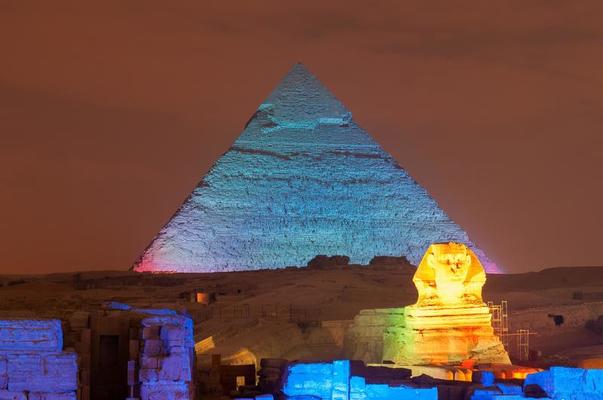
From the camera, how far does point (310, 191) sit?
133 meters

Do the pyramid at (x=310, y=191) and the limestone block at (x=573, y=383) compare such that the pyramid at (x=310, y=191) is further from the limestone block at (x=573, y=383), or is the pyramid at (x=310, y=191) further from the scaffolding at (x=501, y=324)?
the limestone block at (x=573, y=383)

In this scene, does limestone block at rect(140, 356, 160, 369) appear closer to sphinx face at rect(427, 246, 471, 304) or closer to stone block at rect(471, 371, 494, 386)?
stone block at rect(471, 371, 494, 386)

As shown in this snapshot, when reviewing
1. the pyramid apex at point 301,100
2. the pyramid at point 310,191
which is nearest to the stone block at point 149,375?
the pyramid at point 310,191

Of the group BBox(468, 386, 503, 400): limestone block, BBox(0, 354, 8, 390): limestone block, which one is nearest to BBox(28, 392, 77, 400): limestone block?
BBox(0, 354, 8, 390): limestone block

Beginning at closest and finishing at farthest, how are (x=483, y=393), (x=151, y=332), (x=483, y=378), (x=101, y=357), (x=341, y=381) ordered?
(x=151, y=332) < (x=101, y=357) < (x=483, y=393) < (x=341, y=381) < (x=483, y=378)

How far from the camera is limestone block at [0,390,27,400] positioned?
1342 centimetres

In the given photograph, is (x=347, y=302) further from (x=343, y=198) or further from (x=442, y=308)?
(x=343, y=198)

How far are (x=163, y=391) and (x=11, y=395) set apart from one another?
125 centimetres

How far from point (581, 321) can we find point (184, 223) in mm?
91606

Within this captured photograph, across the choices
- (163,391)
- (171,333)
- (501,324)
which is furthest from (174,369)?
(501,324)

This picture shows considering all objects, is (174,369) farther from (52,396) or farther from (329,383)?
(329,383)

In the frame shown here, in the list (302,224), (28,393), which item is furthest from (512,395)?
(302,224)

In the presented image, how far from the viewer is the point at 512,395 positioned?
15.9m

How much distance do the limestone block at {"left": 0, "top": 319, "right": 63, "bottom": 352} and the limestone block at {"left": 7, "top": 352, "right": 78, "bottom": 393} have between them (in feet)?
0.20
